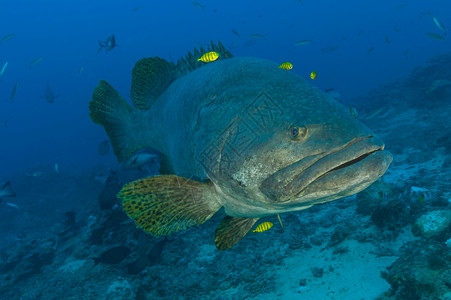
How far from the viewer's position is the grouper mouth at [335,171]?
1.70m

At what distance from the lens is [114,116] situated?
4031 mm

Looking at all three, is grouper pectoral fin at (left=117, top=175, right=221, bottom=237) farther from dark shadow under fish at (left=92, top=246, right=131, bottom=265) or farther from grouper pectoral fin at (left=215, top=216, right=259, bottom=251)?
dark shadow under fish at (left=92, top=246, right=131, bottom=265)

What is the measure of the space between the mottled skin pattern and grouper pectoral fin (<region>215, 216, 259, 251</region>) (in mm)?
264

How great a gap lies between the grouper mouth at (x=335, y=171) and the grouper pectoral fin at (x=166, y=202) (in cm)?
80

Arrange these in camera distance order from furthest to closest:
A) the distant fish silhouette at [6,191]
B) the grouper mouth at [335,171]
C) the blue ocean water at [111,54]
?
the blue ocean water at [111,54]
the distant fish silhouette at [6,191]
the grouper mouth at [335,171]

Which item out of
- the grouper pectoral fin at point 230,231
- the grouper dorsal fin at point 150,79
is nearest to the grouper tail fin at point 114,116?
the grouper dorsal fin at point 150,79

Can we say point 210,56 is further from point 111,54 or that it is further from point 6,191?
point 111,54

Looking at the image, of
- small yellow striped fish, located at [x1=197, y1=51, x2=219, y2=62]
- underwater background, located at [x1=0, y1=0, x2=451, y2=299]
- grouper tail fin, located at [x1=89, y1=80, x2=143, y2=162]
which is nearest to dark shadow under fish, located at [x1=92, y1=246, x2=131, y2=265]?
underwater background, located at [x1=0, y1=0, x2=451, y2=299]

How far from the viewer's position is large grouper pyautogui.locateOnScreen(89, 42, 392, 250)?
5.82 ft

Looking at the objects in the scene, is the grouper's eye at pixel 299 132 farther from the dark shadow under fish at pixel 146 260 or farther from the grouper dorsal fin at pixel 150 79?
the dark shadow under fish at pixel 146 260

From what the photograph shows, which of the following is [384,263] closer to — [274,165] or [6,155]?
[274,165]

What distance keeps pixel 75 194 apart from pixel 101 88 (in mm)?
14809

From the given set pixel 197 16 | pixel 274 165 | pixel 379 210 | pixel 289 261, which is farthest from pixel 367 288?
pixel 197 16

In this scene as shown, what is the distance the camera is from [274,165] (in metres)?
1.92
